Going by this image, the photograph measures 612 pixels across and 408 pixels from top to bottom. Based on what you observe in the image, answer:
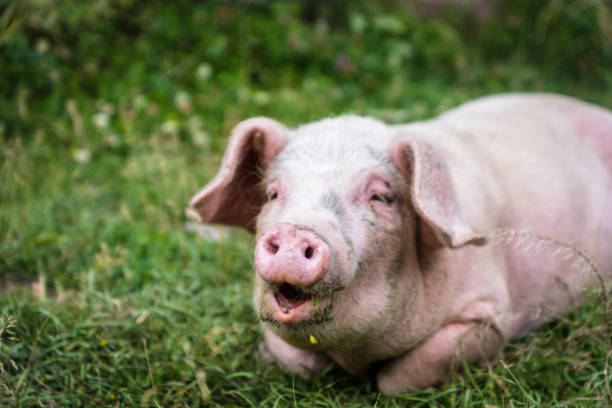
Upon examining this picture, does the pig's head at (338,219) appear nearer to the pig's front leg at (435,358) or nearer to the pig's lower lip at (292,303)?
the pig's lower lip at (292,303)

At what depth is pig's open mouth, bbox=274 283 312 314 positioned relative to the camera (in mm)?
2389

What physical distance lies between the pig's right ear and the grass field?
54 centimetres

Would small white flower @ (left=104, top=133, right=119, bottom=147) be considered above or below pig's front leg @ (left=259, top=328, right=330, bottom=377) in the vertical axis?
above

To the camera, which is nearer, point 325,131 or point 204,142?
point 325,131

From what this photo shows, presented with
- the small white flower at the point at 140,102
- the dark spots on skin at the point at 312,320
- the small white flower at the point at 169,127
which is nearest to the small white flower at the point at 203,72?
the small white flower at the point at 140,102

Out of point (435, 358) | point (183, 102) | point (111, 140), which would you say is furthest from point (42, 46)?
point (435, 358)

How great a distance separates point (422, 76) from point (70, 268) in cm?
464

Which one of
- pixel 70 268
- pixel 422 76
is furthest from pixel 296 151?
pixel 422 76

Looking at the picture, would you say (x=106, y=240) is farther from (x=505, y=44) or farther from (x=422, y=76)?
(x=505, y=44)

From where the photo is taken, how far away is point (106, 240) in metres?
4.24

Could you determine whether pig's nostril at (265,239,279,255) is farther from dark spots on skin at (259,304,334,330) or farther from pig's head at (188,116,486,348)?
dark spots on skin at (259,304,334,330)

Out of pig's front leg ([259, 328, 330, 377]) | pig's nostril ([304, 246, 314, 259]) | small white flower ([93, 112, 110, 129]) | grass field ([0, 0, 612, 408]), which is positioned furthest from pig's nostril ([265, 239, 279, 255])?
small white flower ([93, 112, 110, 129])

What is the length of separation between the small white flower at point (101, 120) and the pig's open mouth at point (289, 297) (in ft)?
12.0

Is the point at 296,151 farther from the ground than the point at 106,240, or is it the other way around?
the point at 296,151
